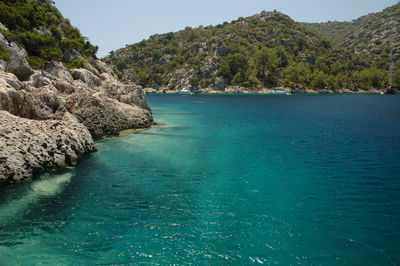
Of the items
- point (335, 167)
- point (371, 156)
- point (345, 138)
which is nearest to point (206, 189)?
point (335, 167)

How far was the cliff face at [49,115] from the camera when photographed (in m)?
19.8

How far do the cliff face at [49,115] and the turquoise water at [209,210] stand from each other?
70.4 inches

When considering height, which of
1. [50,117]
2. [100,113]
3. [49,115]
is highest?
[49,115]

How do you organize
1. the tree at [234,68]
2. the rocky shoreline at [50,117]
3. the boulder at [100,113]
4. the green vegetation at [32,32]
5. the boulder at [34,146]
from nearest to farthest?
1. the boulder at [34,146]
2. the rocky shoreline at [50,117]
3. the boulder at [100,113]
4. the green vegetation at [32,32]
5. the tree at [234,68]

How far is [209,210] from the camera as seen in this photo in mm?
15734

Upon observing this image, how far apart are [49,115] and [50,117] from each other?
0.20 meters

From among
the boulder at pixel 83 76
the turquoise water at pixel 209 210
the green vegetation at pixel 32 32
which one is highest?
the green vegetation at pixel 32 32

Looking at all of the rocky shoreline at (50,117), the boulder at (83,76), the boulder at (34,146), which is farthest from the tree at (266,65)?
the boulder at (34,146)

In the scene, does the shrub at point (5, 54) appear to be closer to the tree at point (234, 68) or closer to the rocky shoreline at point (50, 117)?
the rocky shoreline at point (50, 117)

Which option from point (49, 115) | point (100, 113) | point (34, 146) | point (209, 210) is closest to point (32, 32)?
point (100, 113)

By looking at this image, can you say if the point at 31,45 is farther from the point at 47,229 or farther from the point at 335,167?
the point at 335,167

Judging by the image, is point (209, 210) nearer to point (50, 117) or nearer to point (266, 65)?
point (50, 117)

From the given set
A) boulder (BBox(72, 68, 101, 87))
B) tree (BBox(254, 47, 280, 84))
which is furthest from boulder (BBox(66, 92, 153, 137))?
tree (BBox(254, 47, 280, 84))

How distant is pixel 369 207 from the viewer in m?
16.2
